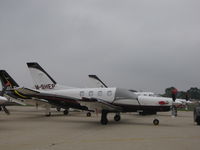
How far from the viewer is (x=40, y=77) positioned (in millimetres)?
19969

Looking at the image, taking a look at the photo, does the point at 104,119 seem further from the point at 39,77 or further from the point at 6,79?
the point at 6,79

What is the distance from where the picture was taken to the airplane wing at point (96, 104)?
12.4m

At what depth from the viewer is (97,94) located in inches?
611

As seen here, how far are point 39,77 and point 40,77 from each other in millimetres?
99

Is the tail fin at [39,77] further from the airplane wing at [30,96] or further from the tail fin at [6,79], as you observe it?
the tail fin at [6,79]

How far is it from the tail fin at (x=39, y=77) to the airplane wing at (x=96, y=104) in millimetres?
7221

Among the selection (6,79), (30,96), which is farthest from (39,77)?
(6,79)

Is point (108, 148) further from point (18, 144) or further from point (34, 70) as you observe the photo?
point (34, 70)

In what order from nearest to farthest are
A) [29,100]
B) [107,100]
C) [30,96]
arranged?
[107,100] < [30,96] < [29,100]

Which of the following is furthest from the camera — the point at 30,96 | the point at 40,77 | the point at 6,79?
the point at 6,79

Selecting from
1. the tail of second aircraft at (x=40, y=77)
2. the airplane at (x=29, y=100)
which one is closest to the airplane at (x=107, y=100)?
the airplane at (x=29, y=100)

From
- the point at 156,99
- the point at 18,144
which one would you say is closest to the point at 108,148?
the point at 18,144

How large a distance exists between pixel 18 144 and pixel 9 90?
1551cm

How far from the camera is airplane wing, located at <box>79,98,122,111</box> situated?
40.7 ft
